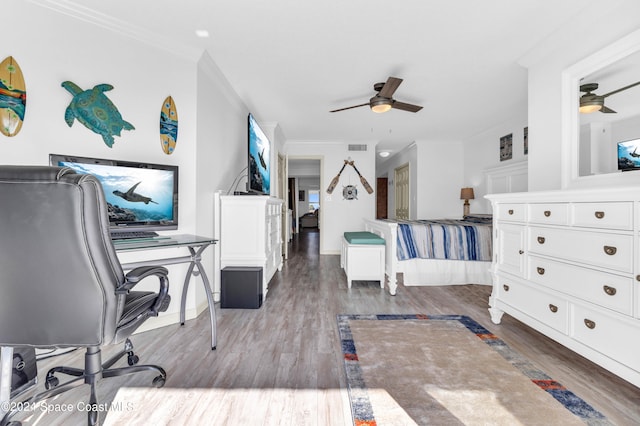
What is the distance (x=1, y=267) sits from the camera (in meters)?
1.05

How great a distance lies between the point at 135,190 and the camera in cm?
211

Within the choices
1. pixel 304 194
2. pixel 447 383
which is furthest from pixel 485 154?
pixel 304 194

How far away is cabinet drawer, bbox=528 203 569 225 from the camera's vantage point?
1727 mm

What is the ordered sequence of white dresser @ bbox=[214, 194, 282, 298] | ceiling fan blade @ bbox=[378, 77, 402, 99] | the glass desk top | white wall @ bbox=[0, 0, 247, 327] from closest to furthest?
the glass desk top < white wall @ bbox=[0, 0, 247, 327] < ceiling fan blade @ bbox=[378, 77, 402, 99] < white dresser @ bbox=[214, 194, 282, 298]

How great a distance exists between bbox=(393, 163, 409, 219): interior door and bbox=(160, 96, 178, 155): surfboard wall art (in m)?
5.66

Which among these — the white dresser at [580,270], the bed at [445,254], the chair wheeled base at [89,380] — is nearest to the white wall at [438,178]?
the bed at [445,254]

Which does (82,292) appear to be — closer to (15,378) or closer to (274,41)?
(15,378)

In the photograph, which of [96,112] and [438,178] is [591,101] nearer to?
[96,112]

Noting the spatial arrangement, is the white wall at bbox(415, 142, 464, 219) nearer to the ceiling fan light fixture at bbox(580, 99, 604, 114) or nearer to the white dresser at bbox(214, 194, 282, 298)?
the ceiling fan light fixture at bbox(580, 99, 604, 114)

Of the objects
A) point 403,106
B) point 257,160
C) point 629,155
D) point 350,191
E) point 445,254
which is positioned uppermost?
point 403,106

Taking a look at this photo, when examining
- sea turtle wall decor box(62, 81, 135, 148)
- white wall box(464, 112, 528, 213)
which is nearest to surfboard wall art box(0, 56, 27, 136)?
sea turtle wall decor box(62, 81, 135, 148)

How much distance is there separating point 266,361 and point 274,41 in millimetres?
2484

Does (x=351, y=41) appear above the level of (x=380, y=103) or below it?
above

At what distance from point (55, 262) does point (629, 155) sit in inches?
121
